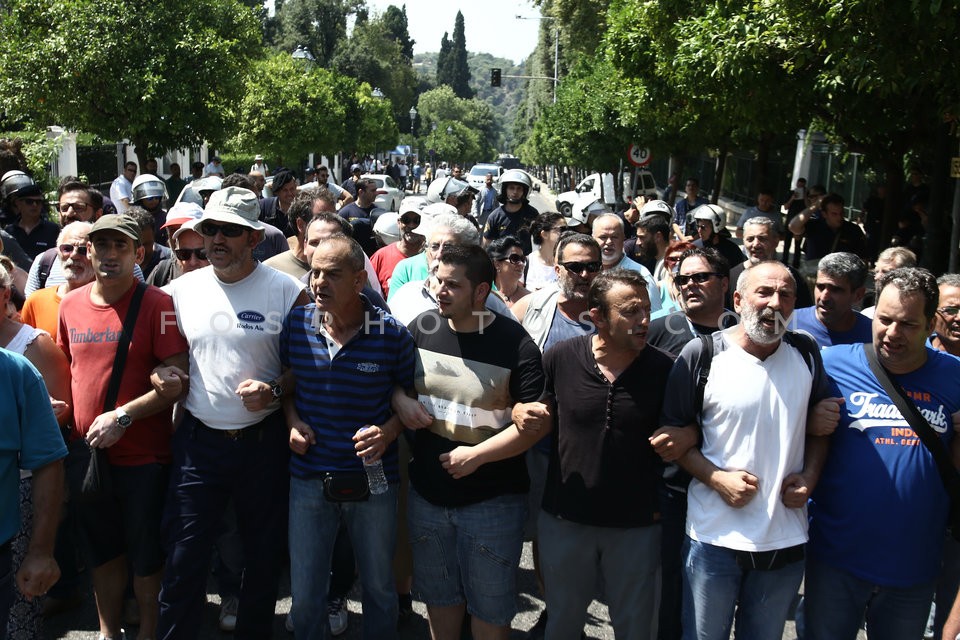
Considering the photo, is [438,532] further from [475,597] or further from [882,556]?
[882,556]

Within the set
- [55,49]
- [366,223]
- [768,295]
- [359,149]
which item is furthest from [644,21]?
[359,149]

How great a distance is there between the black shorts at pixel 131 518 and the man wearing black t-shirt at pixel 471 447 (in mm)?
1202

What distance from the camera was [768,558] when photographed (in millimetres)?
3479

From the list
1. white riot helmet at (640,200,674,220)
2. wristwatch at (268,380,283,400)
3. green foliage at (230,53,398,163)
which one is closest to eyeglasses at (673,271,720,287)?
wristwatch at (268,380,283,400)

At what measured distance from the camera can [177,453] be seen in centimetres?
410

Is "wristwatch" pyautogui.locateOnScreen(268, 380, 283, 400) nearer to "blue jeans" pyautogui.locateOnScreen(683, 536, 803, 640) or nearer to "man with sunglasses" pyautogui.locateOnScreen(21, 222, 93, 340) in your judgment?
"man with sunglasses" pyautogui.locateOnScreen(21, 222, 93, 340)

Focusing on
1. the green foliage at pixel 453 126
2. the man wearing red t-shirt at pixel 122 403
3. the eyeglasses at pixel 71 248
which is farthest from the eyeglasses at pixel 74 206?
the green foliage at pixel 453 126

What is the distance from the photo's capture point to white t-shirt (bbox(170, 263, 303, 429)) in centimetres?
404

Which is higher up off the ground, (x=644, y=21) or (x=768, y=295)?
(x=644, y=21)

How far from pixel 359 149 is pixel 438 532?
130ft

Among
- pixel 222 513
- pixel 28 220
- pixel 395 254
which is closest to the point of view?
pixel 222 513

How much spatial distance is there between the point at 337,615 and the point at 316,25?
6653cm

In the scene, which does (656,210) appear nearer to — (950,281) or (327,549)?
(950,281)

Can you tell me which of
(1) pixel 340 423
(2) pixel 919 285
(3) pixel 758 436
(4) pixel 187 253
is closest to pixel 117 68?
(4) pixel 187 253
